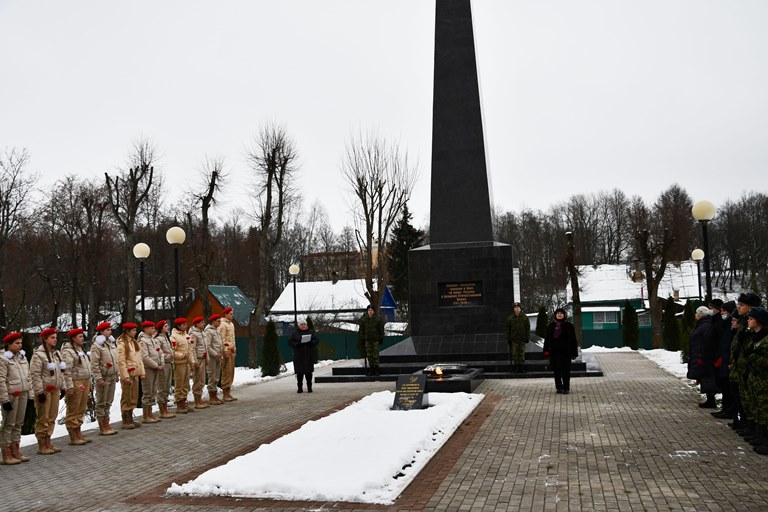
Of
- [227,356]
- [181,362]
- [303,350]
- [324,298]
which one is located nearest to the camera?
[181,362]

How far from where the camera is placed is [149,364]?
39.4ft

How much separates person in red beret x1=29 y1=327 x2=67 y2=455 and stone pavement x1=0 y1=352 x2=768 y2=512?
0.39m

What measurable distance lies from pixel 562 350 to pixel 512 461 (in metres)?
5.94

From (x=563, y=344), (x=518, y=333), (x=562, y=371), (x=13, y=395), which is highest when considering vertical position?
(x=518, y=333)

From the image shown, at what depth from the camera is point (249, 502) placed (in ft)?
21.1

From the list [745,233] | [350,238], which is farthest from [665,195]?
[350,238]

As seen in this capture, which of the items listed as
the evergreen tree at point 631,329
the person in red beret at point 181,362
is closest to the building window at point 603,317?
the evergreen tree at point 631,329

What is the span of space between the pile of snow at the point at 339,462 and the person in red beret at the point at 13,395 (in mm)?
3243

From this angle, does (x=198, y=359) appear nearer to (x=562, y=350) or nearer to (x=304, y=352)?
(x=304, y=352)

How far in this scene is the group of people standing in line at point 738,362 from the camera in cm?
752

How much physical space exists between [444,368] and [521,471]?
7194 mm

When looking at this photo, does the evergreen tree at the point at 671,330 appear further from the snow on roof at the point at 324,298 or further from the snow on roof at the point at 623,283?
the snow on roof at the point at 324,298

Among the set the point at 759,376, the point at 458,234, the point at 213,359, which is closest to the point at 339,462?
the point at 759,376

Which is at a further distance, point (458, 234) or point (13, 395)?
point (458, 234)
